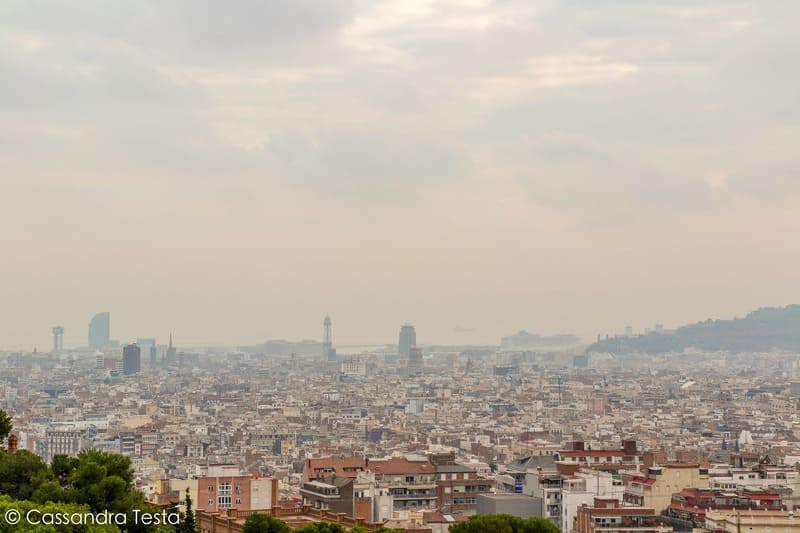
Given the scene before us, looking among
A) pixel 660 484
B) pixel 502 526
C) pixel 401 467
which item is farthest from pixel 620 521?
pixel 502 526

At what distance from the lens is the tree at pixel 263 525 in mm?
26734

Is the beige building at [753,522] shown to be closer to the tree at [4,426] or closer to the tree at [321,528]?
the tree at [321,528]

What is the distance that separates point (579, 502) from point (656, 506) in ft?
8.28

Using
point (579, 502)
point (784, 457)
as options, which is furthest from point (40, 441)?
point (579, 502)

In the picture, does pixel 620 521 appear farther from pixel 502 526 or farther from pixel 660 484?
pixel 502 526

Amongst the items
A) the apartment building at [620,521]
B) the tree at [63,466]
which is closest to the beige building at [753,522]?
the apartment building at [620,521]

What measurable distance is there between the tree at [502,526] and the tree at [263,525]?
3.20m

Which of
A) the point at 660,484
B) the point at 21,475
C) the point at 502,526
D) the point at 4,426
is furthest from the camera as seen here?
the point at 660,484

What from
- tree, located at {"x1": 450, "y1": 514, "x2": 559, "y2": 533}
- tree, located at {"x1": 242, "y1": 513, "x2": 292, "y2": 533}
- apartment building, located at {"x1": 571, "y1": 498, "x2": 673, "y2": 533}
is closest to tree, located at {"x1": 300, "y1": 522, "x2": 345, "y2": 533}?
tree, located at {"x1": 242, "y1": 513, "x2": 292, "y2": 533}

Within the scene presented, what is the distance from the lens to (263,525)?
2683 cm

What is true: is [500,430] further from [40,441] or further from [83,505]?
[83,505]

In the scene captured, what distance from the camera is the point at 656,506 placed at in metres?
49.9

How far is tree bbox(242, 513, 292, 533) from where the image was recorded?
26.7 meters

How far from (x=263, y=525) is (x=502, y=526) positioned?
4.45 meters
